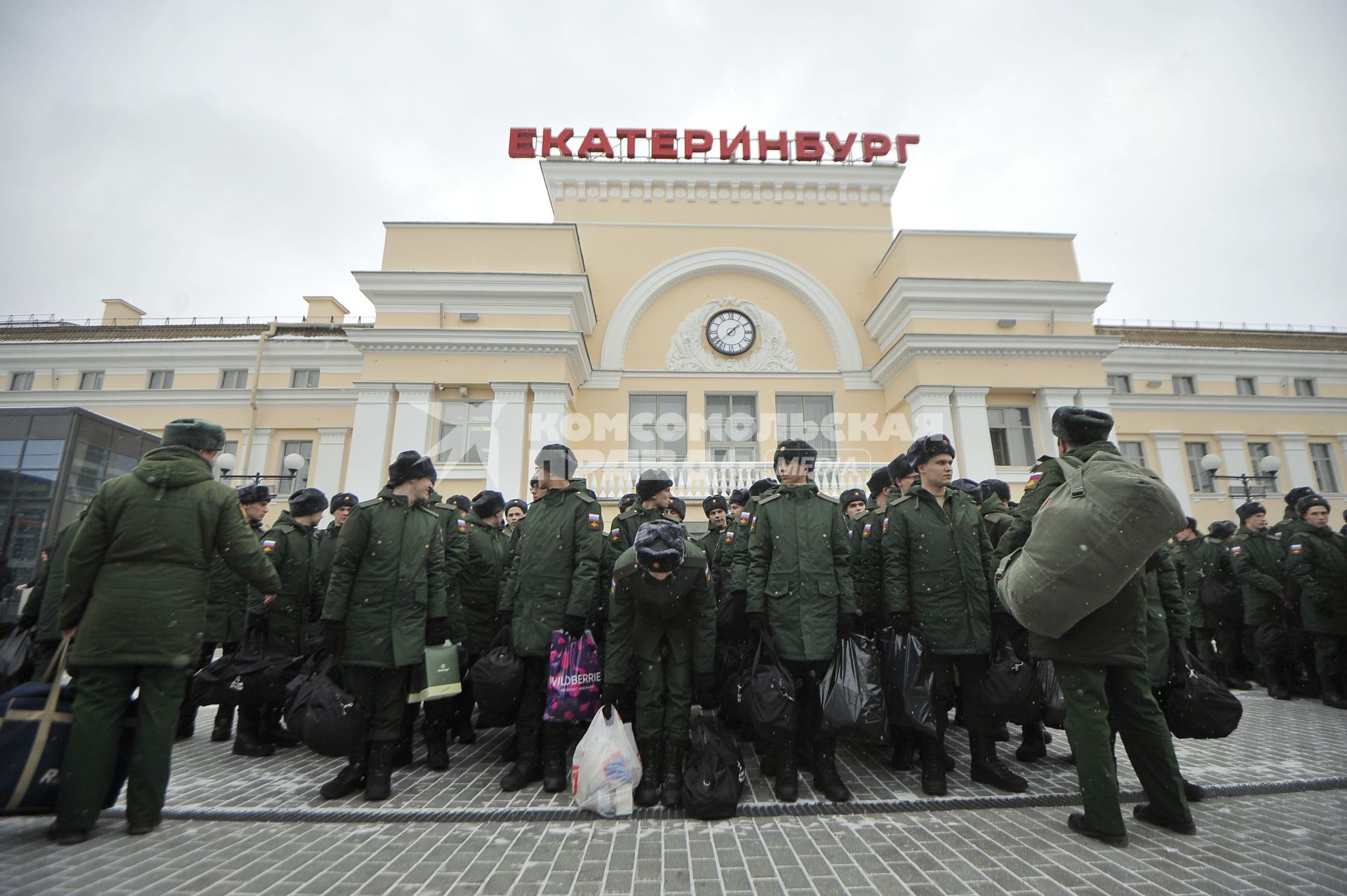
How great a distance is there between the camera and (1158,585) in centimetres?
394

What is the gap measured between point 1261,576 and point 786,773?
23.5 ft

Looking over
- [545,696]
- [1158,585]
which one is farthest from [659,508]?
[1158,585]

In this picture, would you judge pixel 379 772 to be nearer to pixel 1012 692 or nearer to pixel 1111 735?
pixel 1012 692

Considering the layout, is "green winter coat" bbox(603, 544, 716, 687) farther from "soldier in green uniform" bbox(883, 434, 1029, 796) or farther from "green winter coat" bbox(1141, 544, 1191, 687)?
"green winter coat" bbox(1141, 544, 1191, 687)

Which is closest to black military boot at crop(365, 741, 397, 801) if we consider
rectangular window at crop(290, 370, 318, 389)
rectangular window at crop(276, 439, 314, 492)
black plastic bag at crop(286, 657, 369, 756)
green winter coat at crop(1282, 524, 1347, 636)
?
black plastic bag at crop(286, 657, 369, 756)

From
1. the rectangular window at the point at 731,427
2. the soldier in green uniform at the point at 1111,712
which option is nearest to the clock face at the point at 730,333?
the rectangular window at the point at 731,427

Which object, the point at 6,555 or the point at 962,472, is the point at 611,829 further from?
the point at 962,472

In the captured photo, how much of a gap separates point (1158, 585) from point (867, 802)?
2.37m

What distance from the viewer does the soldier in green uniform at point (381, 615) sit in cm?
382

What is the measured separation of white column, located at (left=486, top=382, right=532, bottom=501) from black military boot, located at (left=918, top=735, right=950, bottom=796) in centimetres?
1019

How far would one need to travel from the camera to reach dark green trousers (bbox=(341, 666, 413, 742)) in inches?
152

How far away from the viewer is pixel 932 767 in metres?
3.77

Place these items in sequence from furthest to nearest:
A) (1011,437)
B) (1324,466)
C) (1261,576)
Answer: (1324,466) → (1011,437) → (1261,576)

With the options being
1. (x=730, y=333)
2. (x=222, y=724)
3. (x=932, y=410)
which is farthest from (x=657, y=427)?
(x=222, y=724)
